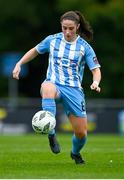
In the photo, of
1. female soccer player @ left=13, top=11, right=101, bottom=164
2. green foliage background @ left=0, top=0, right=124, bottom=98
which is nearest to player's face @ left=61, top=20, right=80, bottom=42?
female soccer player @ left=13, top=11, right=101, bottom=164

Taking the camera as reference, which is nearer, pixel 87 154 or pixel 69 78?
pixel 69 78

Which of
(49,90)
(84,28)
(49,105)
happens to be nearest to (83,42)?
(84,28)

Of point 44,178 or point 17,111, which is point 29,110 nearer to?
point 17,111

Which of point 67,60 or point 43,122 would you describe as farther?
point 67,60

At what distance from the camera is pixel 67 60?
12.8 m

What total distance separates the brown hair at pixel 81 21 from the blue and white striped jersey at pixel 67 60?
181 millimetres

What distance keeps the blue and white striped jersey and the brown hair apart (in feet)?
0.59

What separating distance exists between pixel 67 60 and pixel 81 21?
0.64m

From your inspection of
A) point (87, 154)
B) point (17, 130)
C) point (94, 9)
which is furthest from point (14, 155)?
point (94, 9)

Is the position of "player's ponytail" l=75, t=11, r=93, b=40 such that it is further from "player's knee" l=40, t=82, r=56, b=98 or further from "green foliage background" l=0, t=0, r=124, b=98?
"green foliage background" l=0, t=0, r=124, b=98

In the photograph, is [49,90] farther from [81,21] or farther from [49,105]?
[81,21]

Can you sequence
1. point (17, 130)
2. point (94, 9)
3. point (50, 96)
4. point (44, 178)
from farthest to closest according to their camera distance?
point (94, 9)
point (17, 130)
point (50, 96)
point (44, 178)

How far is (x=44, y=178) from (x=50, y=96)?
1.80m

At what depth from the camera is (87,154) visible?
15445 millimetres
